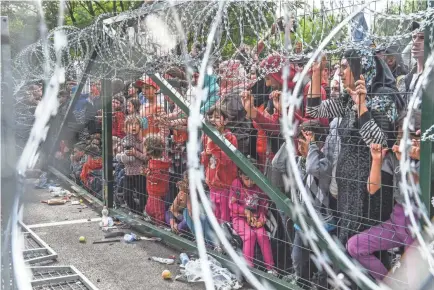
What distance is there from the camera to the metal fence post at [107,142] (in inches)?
248

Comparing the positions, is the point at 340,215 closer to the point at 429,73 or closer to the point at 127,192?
the point at 429,73

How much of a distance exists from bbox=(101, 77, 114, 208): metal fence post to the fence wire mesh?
1.16 ft

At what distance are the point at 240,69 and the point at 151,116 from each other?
1.67 m

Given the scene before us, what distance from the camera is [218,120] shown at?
4.43 m

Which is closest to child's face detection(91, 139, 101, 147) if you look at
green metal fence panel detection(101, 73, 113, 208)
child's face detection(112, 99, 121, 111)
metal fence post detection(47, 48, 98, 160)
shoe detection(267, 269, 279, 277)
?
metal fence post detection(47, 48, 98, 160)

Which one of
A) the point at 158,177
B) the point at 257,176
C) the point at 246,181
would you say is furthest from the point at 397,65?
the point at 158,177

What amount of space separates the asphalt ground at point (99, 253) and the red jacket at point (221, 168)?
2.60 feet

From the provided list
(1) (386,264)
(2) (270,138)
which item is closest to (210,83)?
(2) (270,138)

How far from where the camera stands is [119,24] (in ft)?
18.4

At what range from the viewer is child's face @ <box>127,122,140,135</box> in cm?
578

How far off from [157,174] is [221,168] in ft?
3.60

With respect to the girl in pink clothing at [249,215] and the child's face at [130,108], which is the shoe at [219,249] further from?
the child's face at [130,108]

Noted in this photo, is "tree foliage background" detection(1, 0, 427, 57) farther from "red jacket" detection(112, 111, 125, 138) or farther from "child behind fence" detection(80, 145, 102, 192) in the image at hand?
"child behind fence" detection(80, 145, 102, 192)

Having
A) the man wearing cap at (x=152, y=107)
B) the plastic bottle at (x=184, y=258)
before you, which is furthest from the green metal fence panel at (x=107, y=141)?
the plastic bottle at (x=184, y=258)
